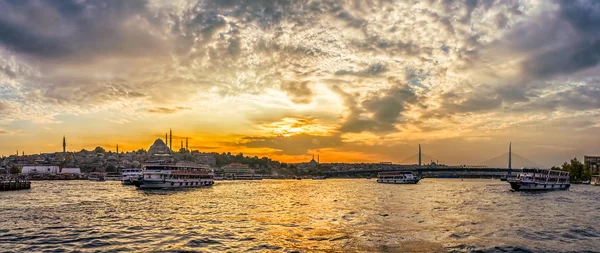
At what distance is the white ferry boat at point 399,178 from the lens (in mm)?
163137

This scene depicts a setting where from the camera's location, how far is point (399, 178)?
16712 centimetres

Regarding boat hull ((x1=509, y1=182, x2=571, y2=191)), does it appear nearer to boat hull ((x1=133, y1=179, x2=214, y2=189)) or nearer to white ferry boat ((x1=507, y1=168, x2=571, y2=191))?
white ferry boat ((x1=507, y1=168, x2=571, y2=191))

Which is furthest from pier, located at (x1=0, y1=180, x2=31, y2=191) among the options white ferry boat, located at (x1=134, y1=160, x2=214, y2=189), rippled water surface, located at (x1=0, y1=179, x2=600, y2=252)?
rippled water surface, located at (x1=0, y1=179, x2=600, y2=252)

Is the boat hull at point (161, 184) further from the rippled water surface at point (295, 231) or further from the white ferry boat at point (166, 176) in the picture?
the rippled water surface at point (295, 231)

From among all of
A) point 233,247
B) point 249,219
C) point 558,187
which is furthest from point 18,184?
point 558,187

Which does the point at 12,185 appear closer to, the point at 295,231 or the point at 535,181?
the point at 295,231

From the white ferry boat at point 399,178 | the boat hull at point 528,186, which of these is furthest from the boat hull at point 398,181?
the boat hull at point 528,186

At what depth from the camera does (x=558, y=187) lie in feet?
357

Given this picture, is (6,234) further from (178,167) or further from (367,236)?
(178,167)

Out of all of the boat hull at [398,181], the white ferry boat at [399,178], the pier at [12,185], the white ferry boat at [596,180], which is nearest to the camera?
the pier at [12,185]

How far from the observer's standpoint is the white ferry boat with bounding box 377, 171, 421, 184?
16314 cm

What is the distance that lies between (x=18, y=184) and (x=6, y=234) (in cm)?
8007

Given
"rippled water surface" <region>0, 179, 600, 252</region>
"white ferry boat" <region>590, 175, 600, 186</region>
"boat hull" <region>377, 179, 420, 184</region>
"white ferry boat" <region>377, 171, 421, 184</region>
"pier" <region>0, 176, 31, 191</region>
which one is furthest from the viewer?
"white ferry boat" <region>590, 175, 600, 186</region>

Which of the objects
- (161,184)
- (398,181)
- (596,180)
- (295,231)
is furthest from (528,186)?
(596,180)
